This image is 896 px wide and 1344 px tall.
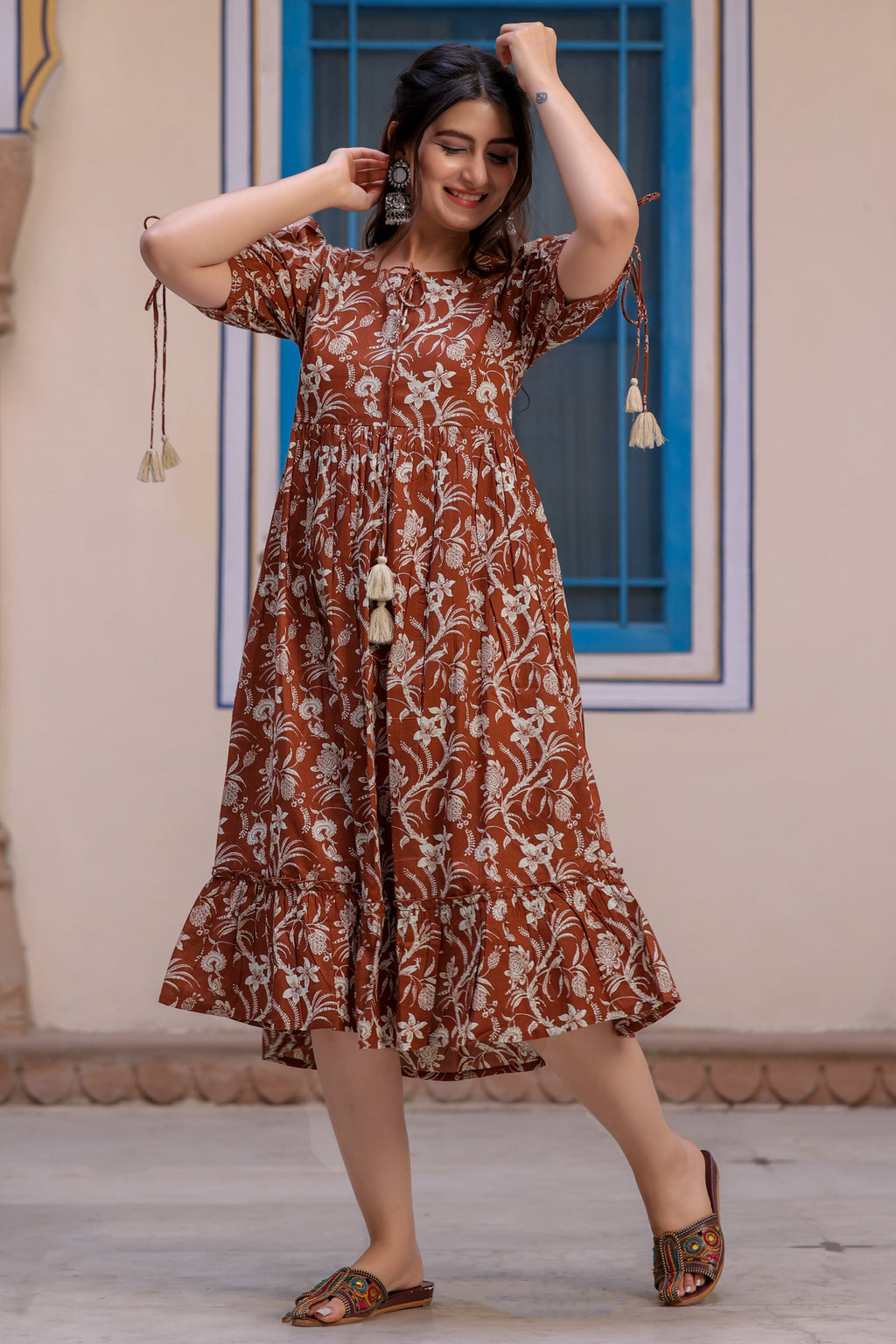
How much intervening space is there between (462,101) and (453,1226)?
1.62m

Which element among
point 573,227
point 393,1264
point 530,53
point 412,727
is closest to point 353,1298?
point 393,1264

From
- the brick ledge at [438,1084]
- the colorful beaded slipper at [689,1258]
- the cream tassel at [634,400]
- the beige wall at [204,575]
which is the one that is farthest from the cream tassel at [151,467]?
the brick ledge at [438,1084]

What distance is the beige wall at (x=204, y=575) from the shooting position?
9.49 ft

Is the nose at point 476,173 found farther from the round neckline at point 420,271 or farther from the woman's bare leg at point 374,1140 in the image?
the woman's bare leg at point 374,1140

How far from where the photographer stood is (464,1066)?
1.75 metres

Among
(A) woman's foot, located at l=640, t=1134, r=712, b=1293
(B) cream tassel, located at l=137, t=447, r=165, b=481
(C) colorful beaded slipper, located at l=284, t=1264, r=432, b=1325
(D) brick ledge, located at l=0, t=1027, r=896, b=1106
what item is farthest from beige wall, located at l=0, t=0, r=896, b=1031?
(C) colorful beaded slipper, located at l=284, t=1264, r=432, b=1325

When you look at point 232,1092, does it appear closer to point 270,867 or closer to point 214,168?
point 270,867

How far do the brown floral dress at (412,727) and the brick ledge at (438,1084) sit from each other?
119cm

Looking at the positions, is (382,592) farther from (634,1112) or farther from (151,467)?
(634,1112)

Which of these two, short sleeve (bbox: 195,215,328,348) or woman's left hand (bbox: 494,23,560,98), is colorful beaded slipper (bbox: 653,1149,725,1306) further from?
woman's left hand (bbox: 494,23,560,98)

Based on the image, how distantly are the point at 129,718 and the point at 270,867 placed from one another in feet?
4.47

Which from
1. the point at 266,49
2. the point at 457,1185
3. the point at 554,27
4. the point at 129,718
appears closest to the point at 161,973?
the point at 129,718

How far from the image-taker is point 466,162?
1.66 metres

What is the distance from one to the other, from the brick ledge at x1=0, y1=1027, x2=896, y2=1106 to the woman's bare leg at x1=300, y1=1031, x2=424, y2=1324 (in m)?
1.12
